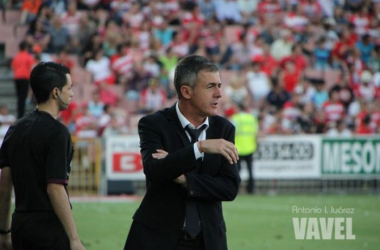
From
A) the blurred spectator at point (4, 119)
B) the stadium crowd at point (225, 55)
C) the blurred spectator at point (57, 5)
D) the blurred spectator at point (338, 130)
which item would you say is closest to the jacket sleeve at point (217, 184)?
the blurred spectator at point (4, 119)

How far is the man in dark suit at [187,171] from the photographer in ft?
19.0

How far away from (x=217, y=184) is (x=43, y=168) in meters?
1.18

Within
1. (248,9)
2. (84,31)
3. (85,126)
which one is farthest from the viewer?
(248,9)

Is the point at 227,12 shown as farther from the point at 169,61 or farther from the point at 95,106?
the point at 95,106

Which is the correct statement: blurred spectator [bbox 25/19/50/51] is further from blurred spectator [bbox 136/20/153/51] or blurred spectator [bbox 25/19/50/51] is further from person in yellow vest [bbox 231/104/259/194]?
person in yellow vest [bbox 231/104/259/194]

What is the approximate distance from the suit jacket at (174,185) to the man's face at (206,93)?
18cm

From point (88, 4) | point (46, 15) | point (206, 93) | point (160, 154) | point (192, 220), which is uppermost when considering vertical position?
point (88, 4)

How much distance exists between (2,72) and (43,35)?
1.60m

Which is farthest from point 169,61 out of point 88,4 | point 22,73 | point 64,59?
point 22,73

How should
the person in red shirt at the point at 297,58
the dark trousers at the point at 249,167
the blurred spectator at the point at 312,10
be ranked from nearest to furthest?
the dark trousers at the point at 249,167 < the person in red shirt at the point at 297,58 < the blurred spectator at the point at 312,10

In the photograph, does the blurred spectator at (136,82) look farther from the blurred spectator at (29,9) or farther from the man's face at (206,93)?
the man's face at (206,93)

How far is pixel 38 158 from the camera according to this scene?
238 inches

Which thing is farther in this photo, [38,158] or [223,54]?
[223,54]

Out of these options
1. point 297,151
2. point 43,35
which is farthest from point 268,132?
point 43,35
